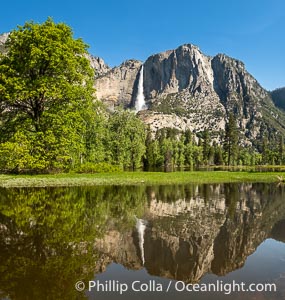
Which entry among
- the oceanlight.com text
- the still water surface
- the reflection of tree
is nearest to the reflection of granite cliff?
the still water surface

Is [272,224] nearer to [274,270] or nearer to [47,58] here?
[274,270]

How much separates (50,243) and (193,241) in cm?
395

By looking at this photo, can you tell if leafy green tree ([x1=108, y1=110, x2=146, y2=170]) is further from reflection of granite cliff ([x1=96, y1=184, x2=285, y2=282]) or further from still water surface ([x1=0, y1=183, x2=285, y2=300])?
still water surface ([x1=0, y1=183, x2=285, y2=300])

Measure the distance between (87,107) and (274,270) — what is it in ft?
110

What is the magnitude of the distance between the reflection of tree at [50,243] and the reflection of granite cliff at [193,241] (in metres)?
0.84

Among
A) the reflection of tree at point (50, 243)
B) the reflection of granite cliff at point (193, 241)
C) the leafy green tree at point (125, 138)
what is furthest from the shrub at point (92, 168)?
the reflection of granite cliff at point (193, 241)

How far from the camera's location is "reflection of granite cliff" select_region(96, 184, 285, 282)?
7113mm

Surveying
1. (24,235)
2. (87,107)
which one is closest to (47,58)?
(87,107)

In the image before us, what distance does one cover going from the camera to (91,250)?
809 cm

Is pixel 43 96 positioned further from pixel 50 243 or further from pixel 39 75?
pixel 50 243

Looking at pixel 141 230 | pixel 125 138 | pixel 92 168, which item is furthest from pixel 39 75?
pixel 125 138

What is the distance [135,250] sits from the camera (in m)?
8.24

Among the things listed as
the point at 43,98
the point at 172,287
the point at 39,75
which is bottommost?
the point at 172,287

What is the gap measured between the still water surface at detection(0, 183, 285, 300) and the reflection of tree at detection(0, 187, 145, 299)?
0.02 meters
